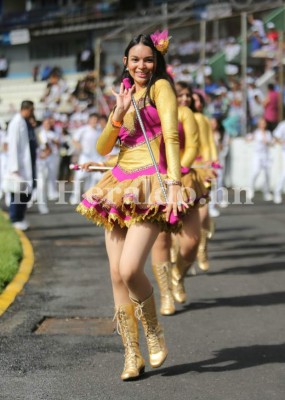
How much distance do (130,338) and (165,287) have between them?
1.96 m

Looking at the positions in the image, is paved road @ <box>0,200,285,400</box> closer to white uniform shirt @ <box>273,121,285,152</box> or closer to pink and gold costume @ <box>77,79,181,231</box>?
pink and gold costume @ <box>77,79,181,231</box>

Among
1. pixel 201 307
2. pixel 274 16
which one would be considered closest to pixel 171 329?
pixel 201 307

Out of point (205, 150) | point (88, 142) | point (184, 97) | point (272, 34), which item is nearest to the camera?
point (184, 97)

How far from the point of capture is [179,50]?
23.0 meters

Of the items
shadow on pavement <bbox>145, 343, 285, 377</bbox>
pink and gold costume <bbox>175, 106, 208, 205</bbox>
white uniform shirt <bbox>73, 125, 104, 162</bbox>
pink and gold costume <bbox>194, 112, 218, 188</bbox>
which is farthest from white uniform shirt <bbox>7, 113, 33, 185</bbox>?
shadow on pavement <bbox>145, 343, 285, 377</bbox>

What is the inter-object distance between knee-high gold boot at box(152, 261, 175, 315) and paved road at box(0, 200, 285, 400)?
0.10 m

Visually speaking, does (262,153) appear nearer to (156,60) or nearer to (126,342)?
(156,60)

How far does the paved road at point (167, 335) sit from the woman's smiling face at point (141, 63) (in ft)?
5.62

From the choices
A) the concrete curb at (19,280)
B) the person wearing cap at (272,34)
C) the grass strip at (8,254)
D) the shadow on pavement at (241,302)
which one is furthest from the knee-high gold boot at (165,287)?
the person wearing cap at (272,34)

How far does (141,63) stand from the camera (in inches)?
216

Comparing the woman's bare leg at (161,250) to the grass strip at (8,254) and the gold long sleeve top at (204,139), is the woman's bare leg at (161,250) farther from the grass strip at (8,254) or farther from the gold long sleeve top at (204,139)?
the gold long sleeve top at (204,139)

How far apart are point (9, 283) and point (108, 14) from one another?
1235 inches

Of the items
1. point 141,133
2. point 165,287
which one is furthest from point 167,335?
point 141,133

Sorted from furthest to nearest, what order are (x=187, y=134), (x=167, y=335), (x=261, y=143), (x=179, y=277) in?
(x=261, y=143), (x=179, y=277), (x=187, y=134), (x=167, y=335)
